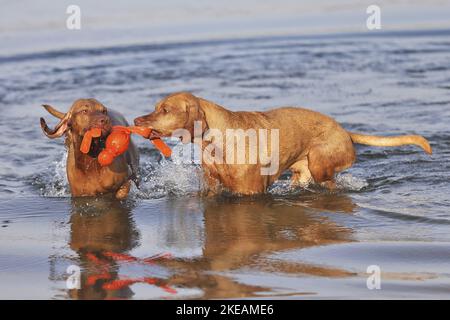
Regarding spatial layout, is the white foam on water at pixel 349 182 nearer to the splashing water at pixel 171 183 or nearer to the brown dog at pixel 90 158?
the splashing water at pixel 171 183

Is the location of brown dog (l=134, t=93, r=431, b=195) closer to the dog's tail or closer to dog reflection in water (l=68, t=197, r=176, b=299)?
the dog's tail

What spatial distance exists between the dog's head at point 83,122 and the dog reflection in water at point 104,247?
61 cm

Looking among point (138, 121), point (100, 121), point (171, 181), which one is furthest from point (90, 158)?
point (171, 181)

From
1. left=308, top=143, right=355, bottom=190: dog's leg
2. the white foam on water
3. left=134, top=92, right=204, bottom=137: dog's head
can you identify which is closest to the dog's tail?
left=308, top=143, right=355, bottom=190: dog's leg

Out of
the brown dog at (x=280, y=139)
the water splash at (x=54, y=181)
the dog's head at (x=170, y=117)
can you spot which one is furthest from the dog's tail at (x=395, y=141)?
the water splash at (x=54, y=181)

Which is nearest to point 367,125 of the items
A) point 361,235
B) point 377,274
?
point 361,235

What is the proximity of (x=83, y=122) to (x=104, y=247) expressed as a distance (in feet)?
5.01

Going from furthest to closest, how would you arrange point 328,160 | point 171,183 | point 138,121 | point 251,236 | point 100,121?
point 171,183 → point 328,160 → point 100,121 → point 138,121 → point 251,236

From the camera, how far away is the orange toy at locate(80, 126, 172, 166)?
27.8 ft

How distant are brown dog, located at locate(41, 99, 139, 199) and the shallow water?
171mm

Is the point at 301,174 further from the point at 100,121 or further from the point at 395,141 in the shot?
the point at 100,121

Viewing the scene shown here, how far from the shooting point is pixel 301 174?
9711 millimetres

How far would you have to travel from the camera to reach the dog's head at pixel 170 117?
327 inches

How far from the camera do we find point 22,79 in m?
16.7
